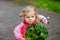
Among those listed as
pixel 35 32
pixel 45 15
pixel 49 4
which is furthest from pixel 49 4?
pixel 35 32

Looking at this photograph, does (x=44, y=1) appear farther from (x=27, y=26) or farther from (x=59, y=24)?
(x=27, y=26)

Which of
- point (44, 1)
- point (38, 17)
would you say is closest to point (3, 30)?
point (38, 17)

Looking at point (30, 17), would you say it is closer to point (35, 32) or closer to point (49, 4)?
point (35, 32)

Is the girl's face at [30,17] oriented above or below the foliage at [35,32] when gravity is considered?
above

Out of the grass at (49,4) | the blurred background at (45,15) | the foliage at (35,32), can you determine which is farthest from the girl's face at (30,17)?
the grass at (49,4)

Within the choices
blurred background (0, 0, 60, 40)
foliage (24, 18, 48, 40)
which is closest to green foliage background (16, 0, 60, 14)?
blurred background (0, 0, 60, 40)

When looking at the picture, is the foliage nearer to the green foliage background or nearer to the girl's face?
the girl's face

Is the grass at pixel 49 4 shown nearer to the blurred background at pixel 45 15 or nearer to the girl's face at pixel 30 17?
the blurred background at pixel 45 15

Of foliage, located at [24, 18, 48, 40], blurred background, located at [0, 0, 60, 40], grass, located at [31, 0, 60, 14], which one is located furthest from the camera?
grass, located at [31, 0, 60, 14]

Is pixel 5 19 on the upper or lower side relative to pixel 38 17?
lower

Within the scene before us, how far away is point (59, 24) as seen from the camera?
9125mm

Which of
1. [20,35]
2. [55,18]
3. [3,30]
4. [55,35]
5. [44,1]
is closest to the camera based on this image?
[20,35]

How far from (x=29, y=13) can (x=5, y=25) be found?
179 inches

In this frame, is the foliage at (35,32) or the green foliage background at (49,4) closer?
the foliage at (35,32)
